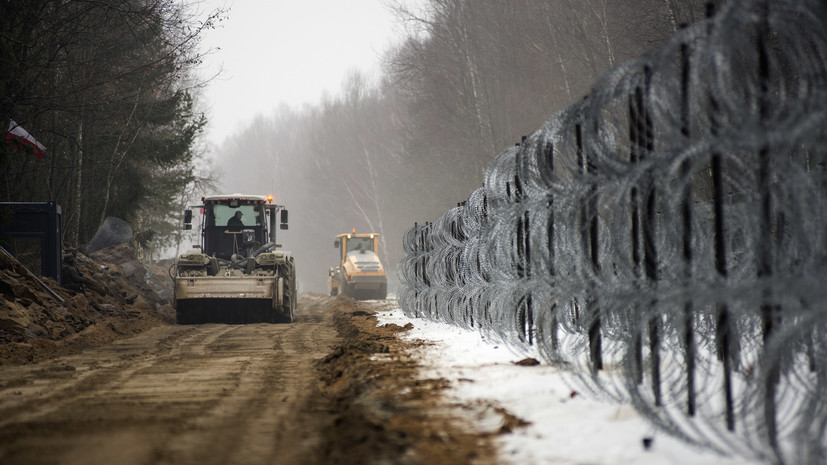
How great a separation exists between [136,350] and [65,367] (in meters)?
2.19

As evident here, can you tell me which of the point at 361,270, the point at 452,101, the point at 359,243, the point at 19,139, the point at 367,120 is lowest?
the point at 361,270

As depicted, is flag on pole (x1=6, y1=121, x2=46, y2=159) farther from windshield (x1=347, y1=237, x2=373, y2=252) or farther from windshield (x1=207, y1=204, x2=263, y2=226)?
windshield (x1=347, y1=237, x2=373, y2=252)

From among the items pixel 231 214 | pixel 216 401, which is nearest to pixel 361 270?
pixel 231 214

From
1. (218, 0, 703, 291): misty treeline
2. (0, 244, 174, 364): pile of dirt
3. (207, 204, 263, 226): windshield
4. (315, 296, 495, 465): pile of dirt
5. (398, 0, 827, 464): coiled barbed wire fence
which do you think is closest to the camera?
(398, 0, 827, 464): coiled barbed wire fence

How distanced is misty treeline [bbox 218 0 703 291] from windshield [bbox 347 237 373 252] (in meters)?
5.39

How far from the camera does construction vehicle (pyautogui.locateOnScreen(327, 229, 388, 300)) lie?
26.1 metres

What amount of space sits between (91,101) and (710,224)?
14852 millimetres

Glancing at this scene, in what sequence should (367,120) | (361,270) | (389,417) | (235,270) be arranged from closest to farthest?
1. (389,417)
2. (235,270)
3. (361,270)
4. (367,120)

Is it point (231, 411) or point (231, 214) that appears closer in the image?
point (231, 411)

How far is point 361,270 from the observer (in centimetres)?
2631

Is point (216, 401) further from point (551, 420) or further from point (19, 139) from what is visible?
point (19, 139)

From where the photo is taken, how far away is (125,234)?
21.7 metres

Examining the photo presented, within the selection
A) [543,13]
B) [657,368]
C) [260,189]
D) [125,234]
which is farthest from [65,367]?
[260,189]

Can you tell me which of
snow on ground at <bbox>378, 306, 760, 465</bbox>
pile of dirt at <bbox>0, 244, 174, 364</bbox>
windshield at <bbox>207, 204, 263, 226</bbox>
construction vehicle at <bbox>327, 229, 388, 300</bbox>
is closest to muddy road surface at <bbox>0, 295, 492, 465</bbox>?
snow on ground at <bbox>378, 306, 760, 465</bbox>
